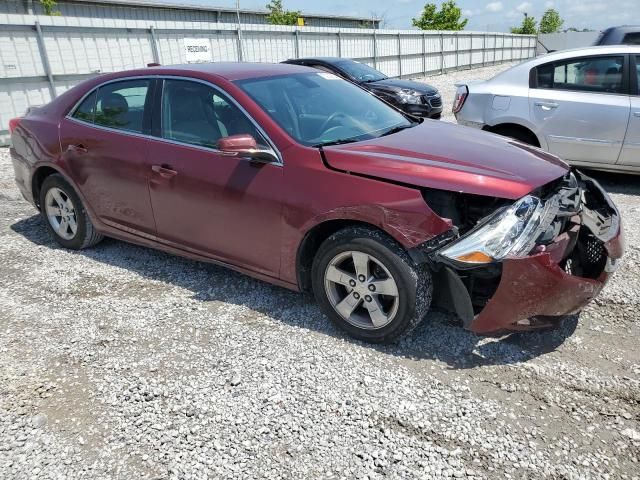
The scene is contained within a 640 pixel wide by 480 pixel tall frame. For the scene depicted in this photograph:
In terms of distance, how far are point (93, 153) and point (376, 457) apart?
3.29 meters

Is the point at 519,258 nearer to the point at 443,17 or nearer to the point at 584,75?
the point at 584,75

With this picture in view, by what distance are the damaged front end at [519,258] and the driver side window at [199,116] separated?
4.66 ft

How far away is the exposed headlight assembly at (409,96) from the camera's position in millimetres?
10883

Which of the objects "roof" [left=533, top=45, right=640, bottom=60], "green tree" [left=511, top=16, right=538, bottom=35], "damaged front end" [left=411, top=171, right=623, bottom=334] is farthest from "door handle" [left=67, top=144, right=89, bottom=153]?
"green tree" [left=511, top=16, right=538, bottom=35]

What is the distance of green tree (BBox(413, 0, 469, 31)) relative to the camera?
38906 millimetres

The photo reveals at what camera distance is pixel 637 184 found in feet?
20.9

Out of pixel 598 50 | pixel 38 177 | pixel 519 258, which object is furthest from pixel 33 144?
pixel 598 50

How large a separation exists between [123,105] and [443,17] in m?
40.2

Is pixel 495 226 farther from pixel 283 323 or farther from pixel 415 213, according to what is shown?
pixel 283 323

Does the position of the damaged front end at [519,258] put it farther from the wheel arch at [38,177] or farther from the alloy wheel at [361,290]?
the wheel arch at [38,177]

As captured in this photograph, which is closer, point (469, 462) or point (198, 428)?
point (469, 462)

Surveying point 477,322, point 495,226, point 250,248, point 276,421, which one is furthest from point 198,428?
point 495,226

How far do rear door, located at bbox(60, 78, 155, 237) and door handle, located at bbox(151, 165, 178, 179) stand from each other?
10 cm

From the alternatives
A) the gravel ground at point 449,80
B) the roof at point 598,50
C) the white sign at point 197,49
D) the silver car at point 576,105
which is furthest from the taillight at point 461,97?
the white sign at point 197,49
